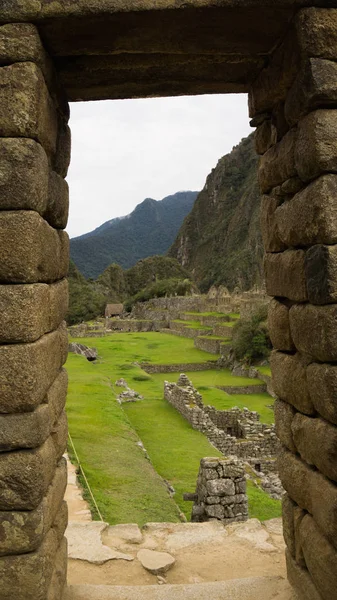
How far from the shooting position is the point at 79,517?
7426 millimetres

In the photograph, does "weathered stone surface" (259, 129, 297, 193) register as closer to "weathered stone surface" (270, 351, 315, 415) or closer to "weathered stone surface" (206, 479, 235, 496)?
"weathered stone surface" (270, 351, 315, 415)

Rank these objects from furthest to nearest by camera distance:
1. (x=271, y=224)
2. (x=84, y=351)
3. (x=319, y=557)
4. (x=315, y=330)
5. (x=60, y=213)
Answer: (x=84, y=351), (x=271, y=224), (x=60, y=213), (x=319, y=557), (x=315, y=330)

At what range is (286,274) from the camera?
152 inches

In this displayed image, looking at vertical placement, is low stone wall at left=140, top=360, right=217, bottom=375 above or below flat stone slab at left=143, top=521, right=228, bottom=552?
below

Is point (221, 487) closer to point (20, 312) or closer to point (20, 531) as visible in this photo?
point (20, 531)

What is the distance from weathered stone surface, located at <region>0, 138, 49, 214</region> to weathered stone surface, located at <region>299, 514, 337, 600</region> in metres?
2.86

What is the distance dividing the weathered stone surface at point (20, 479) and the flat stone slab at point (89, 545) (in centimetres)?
225

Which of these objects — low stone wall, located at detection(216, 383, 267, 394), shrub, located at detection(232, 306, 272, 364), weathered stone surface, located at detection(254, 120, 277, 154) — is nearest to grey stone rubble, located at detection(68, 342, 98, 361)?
shrub, located at detection(232, 306, 272, 364)

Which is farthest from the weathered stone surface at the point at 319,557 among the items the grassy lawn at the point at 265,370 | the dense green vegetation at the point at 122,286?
the dense green vegetation at the point at 122,286

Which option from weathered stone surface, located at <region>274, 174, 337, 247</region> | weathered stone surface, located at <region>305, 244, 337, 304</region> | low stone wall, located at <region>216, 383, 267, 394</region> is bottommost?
low stone wall, located at <region>216, 383, 267, 394</region>

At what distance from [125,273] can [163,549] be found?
4495 inches

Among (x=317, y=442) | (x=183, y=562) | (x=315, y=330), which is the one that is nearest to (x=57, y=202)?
(x=315, y=330)

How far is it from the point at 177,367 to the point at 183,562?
29.3 metres

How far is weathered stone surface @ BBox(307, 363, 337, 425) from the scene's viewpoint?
3.05 meters
